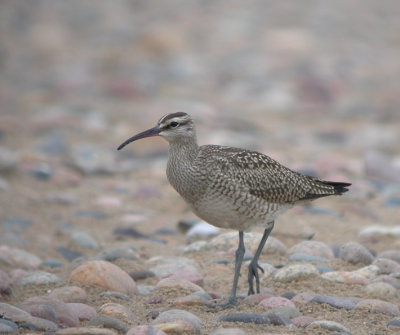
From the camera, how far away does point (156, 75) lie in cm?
2136

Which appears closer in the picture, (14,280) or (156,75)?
(14,280)

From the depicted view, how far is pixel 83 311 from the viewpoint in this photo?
21.9 ft

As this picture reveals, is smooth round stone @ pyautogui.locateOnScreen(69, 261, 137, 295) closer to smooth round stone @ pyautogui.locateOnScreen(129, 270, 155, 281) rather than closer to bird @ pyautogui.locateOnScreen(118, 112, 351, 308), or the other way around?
smooth round stone @ pyautogui.locateOnScreen(129, 270, 155, 281)

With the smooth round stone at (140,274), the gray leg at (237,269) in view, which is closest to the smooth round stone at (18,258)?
the smooth round stone at (140,274)

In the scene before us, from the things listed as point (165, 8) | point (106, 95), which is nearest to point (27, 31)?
point (165, 8)

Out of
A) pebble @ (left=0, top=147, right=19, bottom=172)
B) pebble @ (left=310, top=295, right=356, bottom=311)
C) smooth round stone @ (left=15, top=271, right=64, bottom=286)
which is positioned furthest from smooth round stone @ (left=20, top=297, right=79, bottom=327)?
pebble @ (left=0, top=147, right=19, bottom=172)

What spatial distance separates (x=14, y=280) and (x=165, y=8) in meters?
22.9

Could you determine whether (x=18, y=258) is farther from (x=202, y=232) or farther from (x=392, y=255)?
(x=392, y=255)

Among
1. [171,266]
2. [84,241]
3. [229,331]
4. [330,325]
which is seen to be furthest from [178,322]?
[84,241]

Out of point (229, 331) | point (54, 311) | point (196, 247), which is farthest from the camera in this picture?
point (196, 247)

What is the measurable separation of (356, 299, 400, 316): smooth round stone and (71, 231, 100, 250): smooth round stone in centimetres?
402

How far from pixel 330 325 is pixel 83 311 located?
2.25 meters

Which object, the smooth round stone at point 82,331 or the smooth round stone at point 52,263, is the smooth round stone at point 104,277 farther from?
the smooth round stone at point 82,331

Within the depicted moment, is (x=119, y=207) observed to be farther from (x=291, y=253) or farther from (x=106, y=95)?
(x=106, y=95)
